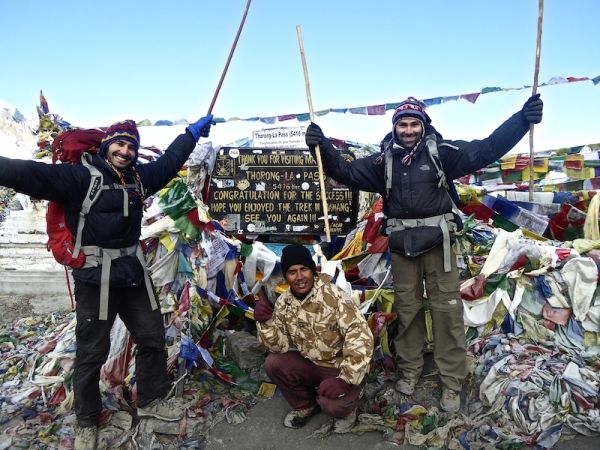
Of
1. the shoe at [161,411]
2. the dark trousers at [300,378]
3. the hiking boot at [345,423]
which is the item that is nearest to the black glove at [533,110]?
the dark trousers at [300,378]

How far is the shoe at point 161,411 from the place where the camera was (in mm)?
3660

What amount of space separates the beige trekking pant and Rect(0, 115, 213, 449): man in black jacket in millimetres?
2036

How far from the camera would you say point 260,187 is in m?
5.86

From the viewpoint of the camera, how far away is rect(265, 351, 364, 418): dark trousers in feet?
11.3

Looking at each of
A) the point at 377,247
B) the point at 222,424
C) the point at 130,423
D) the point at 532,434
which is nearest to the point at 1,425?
the point at 130,423

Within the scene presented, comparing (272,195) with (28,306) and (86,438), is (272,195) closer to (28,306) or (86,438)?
(86,438)

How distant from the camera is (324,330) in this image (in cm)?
347

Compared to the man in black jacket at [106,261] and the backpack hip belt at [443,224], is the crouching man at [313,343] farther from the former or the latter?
the man in black jacket at [106,261]

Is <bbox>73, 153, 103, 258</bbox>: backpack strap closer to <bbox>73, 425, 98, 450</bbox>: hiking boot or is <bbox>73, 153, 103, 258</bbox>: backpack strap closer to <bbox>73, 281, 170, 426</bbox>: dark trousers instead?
<bbox>73, 281, 170, 426</bbox>: dark trousers

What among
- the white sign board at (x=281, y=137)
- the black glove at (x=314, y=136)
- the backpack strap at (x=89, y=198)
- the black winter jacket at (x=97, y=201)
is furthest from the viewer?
the white sign board at (x=281, y=137)

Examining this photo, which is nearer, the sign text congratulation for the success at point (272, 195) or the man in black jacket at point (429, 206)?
the man in black jacket at point (429, 206)

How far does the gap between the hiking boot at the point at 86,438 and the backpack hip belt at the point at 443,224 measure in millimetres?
2830

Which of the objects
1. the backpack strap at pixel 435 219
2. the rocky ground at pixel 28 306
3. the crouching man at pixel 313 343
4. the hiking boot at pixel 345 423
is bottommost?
the hiking boot at pixel 345 423

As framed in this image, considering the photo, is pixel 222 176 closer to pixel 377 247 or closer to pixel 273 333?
pixel 377 247
